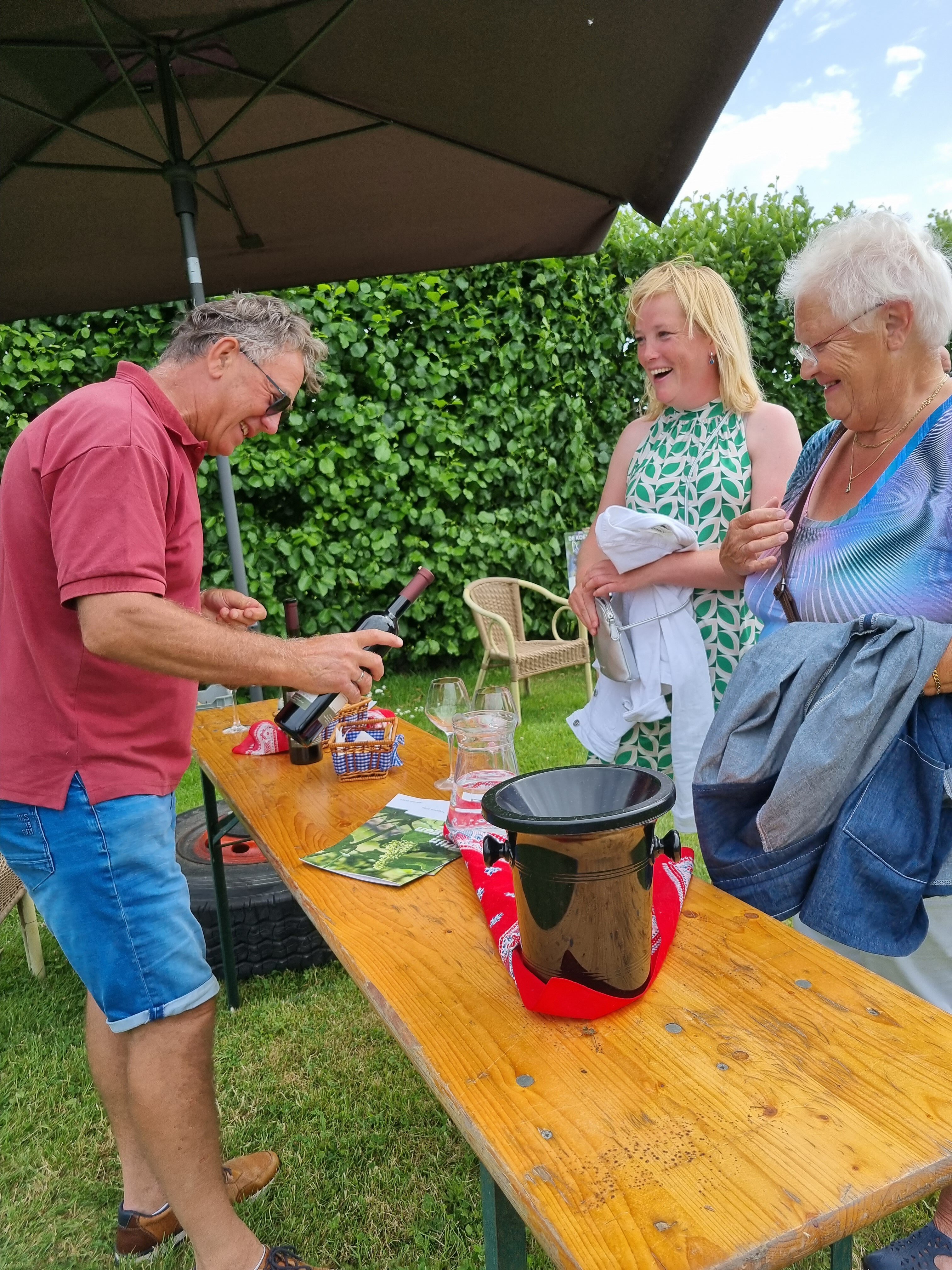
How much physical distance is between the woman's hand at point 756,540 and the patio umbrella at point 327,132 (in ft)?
5.22

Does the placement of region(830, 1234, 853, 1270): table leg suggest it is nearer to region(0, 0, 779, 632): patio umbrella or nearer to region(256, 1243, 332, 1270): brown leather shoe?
region(256, 1243, 332, 1270): brown leather shoe

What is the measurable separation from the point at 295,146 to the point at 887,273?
2354 mm

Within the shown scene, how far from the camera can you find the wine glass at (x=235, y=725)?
8.57 ft

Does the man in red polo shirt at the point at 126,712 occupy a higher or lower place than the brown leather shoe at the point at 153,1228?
higher

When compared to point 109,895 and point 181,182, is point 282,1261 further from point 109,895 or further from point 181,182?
point 181,182

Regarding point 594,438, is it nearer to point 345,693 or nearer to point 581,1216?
point 345,693

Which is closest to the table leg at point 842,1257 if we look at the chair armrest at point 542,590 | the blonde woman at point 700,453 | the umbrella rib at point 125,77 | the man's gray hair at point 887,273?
the blonde woman at point 700,453

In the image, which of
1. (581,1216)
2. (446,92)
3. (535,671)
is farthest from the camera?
(535,671)

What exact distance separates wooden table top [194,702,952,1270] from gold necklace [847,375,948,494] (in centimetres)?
88

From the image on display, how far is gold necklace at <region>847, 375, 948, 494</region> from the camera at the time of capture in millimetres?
1583

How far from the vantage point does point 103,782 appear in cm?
159

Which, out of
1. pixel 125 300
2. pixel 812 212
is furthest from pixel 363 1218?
pixel 812 212

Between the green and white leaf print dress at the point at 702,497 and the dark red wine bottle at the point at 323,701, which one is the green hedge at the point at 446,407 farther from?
the dark red wine bottle at the point at 323,701

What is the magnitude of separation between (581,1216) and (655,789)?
466mm
